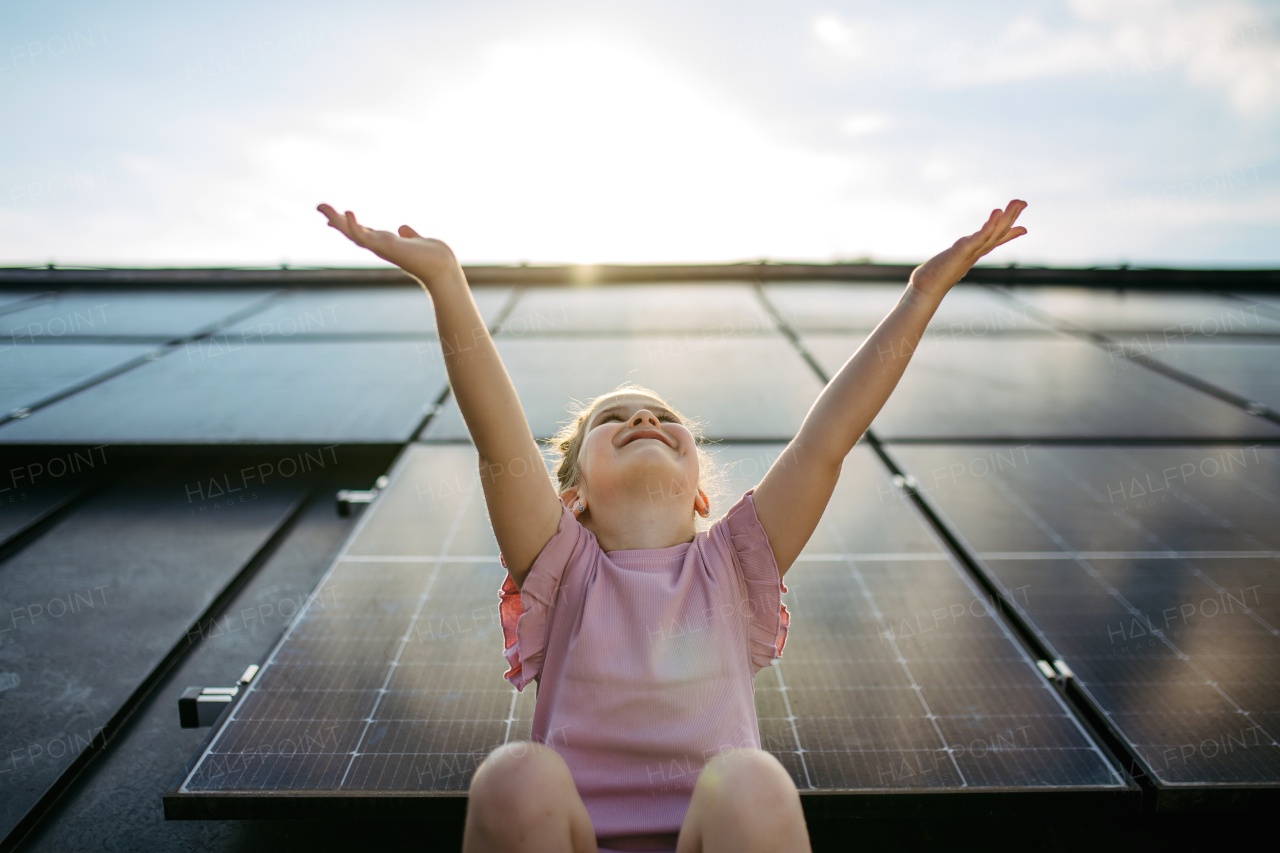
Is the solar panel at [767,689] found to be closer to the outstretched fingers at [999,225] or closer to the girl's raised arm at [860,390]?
the girl's raised arm at [860,390]

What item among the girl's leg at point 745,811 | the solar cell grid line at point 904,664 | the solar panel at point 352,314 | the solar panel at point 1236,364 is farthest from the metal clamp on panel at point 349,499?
the solar panel at point 1236,364

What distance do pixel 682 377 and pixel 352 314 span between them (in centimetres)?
468

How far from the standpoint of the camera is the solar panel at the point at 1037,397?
16.2ft

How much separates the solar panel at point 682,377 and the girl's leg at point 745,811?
3196 millimetres

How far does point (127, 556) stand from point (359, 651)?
2369 mm

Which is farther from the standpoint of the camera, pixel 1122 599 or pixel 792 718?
pixel 1122 599

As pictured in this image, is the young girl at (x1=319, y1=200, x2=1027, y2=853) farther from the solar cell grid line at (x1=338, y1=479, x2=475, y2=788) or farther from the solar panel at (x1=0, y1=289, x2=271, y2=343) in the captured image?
the solar panel at (x1=0, y1=289, x2=271, y2=343)

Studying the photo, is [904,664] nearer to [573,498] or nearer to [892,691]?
[892,691]

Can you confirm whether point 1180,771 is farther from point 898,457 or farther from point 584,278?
point 584,278

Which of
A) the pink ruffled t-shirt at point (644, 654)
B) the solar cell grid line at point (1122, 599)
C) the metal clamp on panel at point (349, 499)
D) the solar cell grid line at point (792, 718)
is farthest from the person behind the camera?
the metal clamp on panel at point (349, 499)

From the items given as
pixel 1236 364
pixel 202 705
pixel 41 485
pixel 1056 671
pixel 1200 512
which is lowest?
pixel 41 485

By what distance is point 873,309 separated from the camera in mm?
8367

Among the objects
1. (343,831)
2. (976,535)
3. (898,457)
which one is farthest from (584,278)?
(343,831)

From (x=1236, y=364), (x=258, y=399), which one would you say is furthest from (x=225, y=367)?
(x=1236, y=364)
